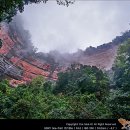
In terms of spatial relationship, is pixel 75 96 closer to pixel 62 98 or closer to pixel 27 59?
pixel 62 98

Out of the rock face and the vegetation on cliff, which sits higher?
the rock face

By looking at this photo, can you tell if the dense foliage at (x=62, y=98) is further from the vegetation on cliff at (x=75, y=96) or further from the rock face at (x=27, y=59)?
the rock face at (x=27, y=59)

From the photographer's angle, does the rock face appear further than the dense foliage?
Yes

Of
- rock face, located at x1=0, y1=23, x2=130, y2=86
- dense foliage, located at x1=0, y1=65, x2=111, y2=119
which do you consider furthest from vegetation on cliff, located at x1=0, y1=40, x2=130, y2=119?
rock face, located at x1=0, y1=23, x2=130, y2=86

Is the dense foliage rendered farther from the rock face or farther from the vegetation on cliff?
the rock face

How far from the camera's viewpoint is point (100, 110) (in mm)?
13562

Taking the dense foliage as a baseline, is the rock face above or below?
above

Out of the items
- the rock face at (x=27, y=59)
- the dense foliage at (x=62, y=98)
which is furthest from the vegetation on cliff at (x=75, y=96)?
the rock face at (x=27, y=59)

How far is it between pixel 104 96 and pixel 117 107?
2.56m

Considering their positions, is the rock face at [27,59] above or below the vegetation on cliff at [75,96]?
above

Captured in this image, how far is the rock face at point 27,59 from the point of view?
67.5 feet

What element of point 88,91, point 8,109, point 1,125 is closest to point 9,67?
point 88,91

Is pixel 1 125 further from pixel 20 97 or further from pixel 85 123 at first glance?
pixel 20 97

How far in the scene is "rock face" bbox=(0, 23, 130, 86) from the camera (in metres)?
20.6
